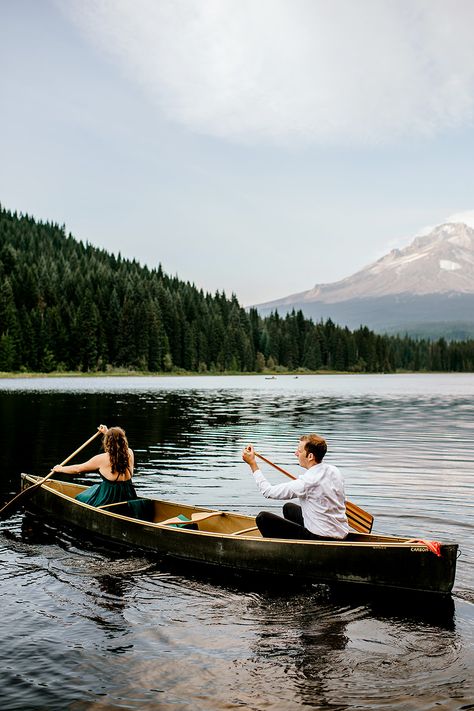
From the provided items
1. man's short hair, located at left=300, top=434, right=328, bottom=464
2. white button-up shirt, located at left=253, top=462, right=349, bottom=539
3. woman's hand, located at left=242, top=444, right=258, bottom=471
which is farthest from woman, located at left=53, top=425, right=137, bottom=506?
man's short hair, located at left=300, top=434, right=328, bottom=464

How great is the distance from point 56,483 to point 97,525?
4147mm

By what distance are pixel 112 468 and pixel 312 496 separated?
214 inches

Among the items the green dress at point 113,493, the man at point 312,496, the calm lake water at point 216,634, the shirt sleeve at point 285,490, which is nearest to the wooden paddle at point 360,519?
the man at point 312,496

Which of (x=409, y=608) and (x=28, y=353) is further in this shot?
(x=28, y=353)

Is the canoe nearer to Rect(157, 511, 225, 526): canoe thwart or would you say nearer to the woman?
Rect(157, 511, 225, 526): canoe thwart

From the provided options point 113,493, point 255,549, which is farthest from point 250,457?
point 113,493

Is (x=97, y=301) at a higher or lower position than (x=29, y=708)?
higher

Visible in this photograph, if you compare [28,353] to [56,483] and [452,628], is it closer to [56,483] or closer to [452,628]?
[56,483]

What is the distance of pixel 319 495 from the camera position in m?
12.4

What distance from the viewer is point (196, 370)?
19350cm

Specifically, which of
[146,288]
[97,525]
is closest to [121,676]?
[97,525]

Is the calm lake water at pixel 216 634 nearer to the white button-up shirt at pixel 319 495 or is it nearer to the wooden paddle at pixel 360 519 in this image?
the white button-up shirt at pixel 319 495

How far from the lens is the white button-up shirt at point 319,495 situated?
40.3ft

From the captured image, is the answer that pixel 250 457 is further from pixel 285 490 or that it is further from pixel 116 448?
pixel 116 448
